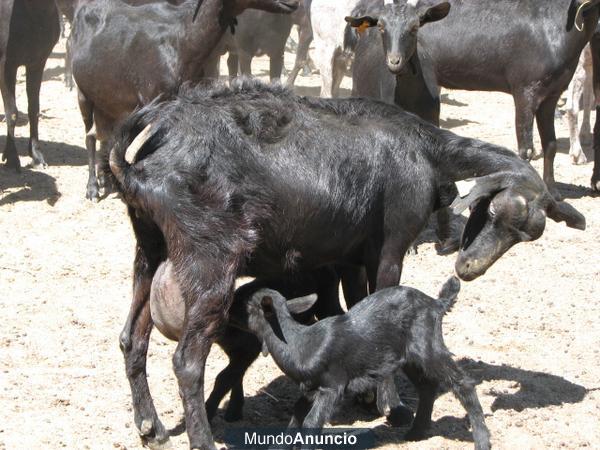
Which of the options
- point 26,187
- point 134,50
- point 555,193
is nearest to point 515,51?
point 555,193

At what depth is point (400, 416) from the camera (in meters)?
6.56

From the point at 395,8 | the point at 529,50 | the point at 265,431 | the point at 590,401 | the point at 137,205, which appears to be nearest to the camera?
the point at 137,205

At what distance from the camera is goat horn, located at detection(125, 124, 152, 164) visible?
233 inches

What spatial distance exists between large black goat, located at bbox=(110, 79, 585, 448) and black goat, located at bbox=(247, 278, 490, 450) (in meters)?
0.30

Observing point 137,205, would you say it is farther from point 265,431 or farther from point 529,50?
point 529,50

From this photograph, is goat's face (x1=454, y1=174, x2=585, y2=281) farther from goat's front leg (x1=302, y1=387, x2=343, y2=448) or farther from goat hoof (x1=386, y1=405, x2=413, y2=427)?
goat's front leg (x1=302, y1=387, x2=343, y2=448)

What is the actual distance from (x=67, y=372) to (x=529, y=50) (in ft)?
22.1

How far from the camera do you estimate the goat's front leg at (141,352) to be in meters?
6.24

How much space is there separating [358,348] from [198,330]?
0.81 m

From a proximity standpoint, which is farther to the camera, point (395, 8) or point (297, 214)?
point (395, 8)

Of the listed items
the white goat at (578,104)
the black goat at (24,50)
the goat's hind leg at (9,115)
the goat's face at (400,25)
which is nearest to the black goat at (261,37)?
the black goat at (24,50)

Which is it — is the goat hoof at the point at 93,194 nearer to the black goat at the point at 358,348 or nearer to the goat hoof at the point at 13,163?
the goat hoof at the point at 13,163

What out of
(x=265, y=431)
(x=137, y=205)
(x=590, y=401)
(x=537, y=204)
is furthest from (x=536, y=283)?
(x=137, y=205)

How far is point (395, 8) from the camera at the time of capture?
33.0 feet
